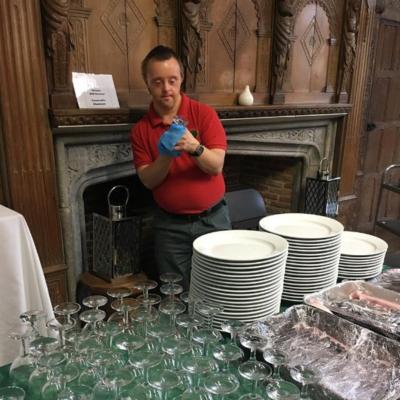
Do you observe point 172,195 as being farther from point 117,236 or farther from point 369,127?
point 369,127

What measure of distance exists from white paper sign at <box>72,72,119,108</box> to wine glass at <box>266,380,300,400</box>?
157cm

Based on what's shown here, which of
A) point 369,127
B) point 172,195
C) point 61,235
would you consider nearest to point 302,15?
point 369,127

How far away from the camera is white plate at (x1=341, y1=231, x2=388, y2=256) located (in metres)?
1.31

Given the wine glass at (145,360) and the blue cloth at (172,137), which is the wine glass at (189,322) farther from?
the blue cloth at (172,137)

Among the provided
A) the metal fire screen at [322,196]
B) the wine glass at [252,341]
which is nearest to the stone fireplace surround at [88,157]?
the metal fire screen at [322,196]

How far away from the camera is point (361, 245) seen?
1369mm

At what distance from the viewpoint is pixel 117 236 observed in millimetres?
2008

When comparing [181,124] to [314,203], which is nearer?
[181,124]

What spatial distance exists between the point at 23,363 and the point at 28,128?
1201 millimetres

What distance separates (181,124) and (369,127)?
277 cm

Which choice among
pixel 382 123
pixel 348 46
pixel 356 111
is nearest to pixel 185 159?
pixel 348 46

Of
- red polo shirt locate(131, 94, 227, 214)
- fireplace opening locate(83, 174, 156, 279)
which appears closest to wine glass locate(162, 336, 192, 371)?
red polo shirt locate(131, 94, 227, 214)

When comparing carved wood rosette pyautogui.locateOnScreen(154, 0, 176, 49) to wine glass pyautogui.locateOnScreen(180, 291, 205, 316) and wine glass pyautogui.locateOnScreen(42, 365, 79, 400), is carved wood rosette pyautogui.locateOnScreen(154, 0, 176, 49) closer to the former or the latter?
wine glass pyautogui.locateOnScreen(180, 291, 205, 316)

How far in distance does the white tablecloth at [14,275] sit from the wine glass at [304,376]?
1080 mm
